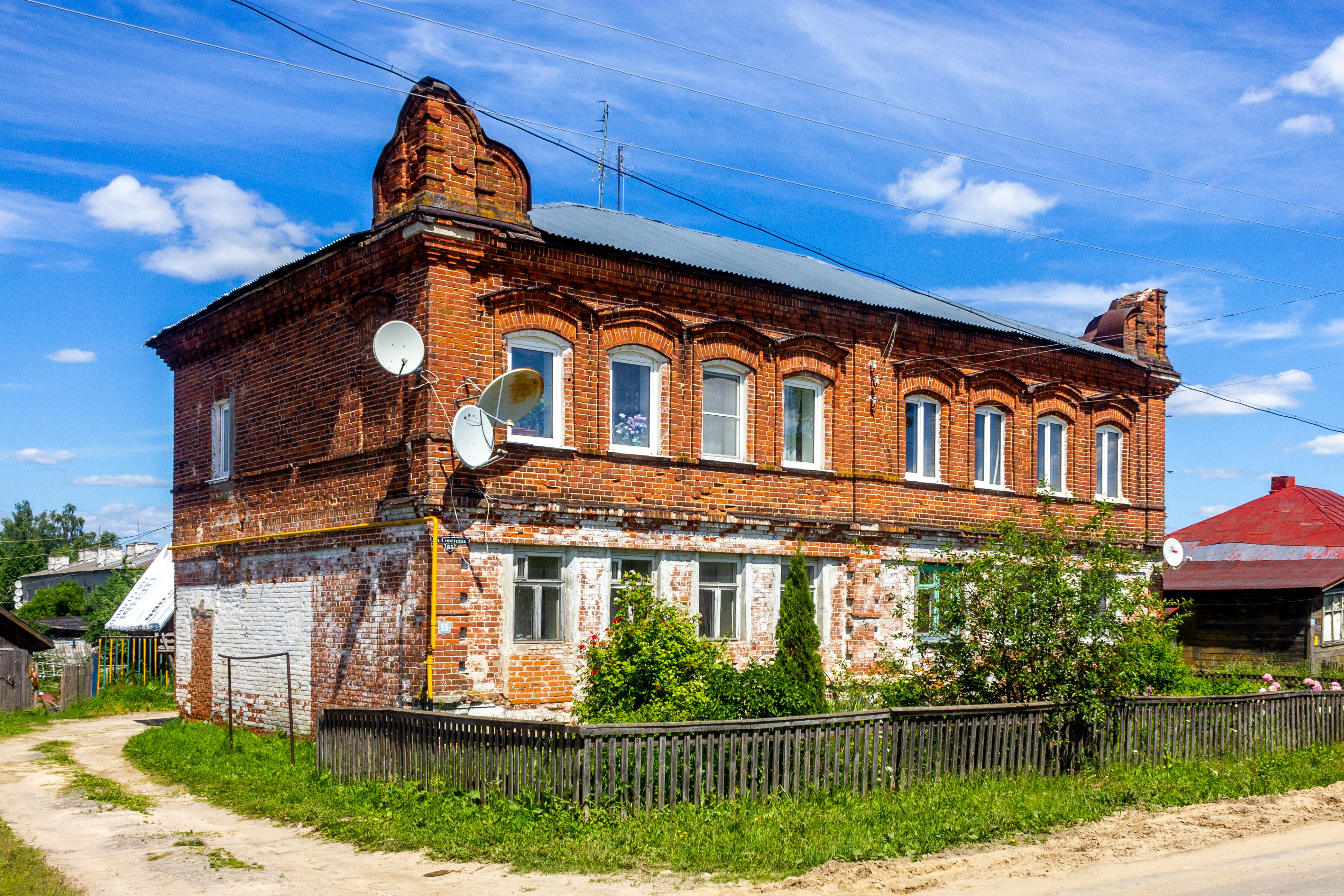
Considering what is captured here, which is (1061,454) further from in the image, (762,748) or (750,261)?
(762,748)

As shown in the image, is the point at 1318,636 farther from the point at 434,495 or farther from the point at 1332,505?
the point at 434,495

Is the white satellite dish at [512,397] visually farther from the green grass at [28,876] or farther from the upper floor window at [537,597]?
the green grass at [28,876]

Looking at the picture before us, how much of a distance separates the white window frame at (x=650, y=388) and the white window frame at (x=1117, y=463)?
11.0m

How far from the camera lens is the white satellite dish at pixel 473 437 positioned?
45.3ft

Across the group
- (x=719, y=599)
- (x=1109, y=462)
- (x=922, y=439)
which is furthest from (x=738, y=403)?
(x=1109, y=462)

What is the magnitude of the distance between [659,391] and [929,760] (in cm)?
670

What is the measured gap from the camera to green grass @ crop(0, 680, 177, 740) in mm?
24484

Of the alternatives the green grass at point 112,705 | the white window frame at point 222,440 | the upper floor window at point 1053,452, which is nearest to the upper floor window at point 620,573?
the white window frame at point 222,440

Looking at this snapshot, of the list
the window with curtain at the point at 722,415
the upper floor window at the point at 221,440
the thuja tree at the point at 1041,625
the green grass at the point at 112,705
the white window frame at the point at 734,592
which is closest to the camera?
the thuja tree at the point at 1041,625

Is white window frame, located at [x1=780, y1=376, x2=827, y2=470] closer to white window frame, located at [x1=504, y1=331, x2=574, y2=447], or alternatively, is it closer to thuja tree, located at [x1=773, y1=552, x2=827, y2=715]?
thuja tree, located at [x1=773, y1=552, x2=827, y2=715]

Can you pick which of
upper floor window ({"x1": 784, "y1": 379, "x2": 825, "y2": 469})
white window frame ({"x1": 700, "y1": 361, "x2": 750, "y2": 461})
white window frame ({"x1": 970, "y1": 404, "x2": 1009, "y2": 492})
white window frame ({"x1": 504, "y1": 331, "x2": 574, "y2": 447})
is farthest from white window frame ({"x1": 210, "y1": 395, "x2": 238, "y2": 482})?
white window frame ({"x1": 970, "y1": 404, "x2": 1009, "y2": 492})

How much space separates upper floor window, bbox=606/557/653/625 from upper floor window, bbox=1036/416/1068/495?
367 inches

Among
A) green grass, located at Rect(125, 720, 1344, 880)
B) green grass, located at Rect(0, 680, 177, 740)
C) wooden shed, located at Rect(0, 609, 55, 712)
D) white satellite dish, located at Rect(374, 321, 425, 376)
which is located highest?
white satellite dish, located at Rect(374, 321, 425, 376)

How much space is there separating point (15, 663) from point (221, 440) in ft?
35.8
